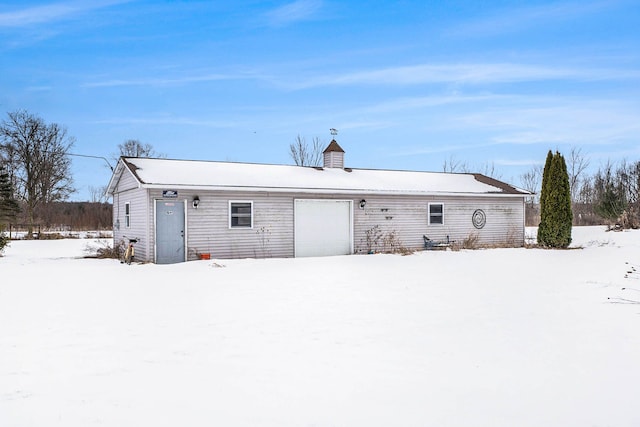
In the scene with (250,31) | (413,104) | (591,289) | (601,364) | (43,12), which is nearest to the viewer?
(601,364)

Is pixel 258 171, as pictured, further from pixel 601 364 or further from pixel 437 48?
pixel 601 364

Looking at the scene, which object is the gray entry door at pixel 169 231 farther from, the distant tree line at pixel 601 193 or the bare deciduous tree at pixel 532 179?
the bare deciduous tree at pixel 532 179

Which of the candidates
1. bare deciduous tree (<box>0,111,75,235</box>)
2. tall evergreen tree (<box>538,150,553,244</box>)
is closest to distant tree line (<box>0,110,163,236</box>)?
bare deciduous tree (<box>0,111,75,235</box>)

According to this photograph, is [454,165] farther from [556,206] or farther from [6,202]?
[6,202]

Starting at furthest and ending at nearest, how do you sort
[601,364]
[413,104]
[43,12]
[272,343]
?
[413,104] < [43,12] < [272,343] < [601,364]

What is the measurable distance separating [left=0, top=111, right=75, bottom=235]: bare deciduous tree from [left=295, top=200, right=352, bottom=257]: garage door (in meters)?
21.0

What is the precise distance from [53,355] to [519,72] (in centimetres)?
1897

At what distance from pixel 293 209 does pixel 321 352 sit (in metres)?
11.7

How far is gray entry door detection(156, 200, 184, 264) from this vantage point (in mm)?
15266

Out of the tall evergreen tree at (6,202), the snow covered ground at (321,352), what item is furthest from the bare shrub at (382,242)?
the tall evergreen tree at (6,202)

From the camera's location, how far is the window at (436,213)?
19.7 m

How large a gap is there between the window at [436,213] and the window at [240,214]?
23.5 feet

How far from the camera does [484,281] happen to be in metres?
11.3

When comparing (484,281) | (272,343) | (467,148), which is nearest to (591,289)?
(484,281)
